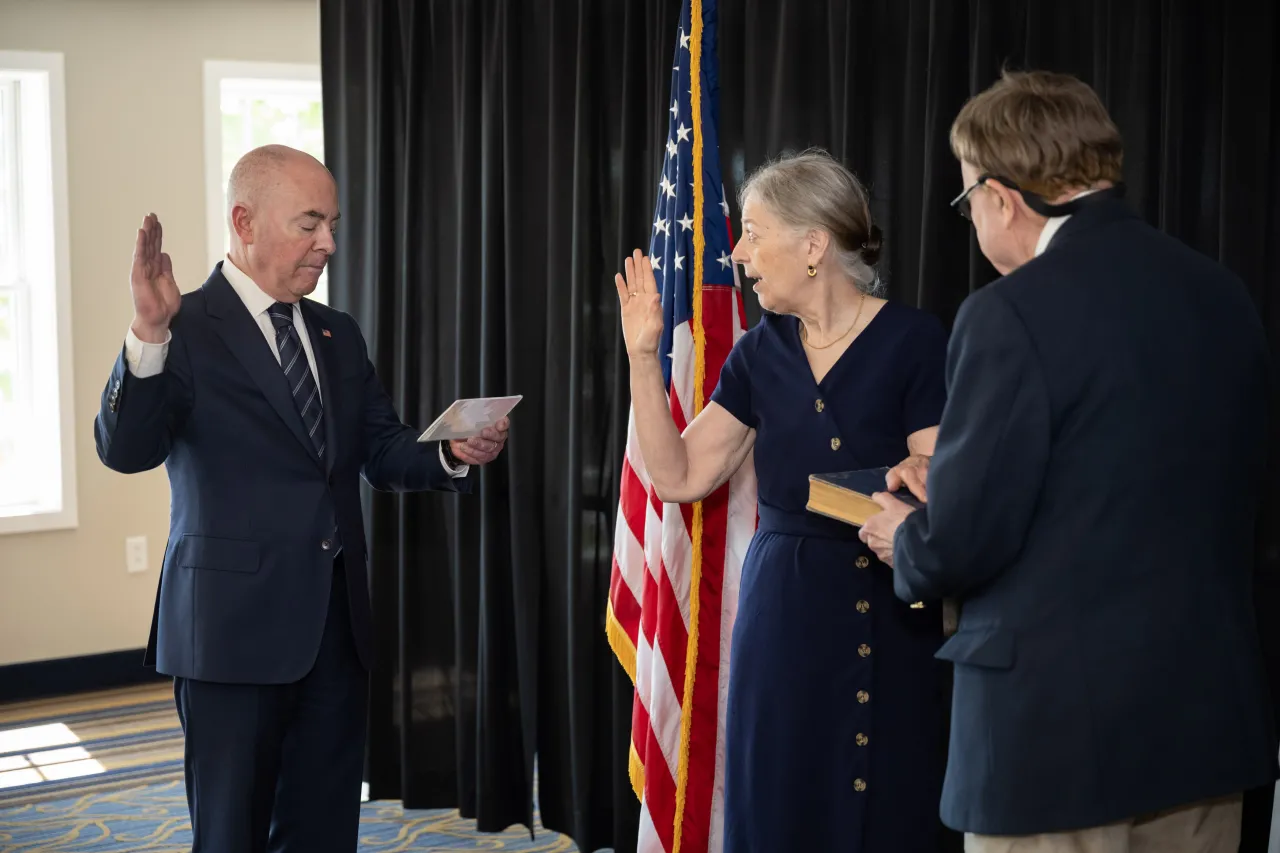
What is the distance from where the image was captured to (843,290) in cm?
228

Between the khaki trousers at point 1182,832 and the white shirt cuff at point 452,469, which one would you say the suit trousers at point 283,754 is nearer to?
the white shirt cuff at point 452,469

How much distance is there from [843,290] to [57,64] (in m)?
3.96

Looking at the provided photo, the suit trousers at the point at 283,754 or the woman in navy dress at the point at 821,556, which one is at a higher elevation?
the woman in navy dress at the point at 821,556

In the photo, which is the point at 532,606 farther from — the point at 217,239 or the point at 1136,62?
the point at 217,239

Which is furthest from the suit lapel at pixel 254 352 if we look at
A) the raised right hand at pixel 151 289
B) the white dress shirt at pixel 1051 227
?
the white dress shirt at pixel 1051 227

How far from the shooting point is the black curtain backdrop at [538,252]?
287 centimetres

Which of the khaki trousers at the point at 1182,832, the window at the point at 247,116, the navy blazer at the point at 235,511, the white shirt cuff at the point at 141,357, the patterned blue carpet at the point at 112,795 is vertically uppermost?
the window at the point at 247,116

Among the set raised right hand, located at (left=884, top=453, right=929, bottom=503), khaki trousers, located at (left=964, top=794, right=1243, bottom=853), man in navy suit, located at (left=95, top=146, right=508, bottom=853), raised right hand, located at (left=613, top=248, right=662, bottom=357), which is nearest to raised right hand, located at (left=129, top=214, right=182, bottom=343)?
man in navy suit, located at (left=95, top=146, right=508, bottom=853)

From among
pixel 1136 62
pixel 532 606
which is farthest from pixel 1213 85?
pixel 532 606

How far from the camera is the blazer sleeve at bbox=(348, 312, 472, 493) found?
8.91 ft

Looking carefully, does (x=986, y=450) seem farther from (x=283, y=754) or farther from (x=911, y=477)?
(x=283, y=754)

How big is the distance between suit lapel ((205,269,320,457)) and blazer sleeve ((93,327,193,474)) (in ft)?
0.32

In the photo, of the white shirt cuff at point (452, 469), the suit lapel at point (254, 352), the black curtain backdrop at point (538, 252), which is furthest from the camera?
the black curtain backdrop at point (538, 252)

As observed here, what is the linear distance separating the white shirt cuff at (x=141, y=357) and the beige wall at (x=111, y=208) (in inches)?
119
